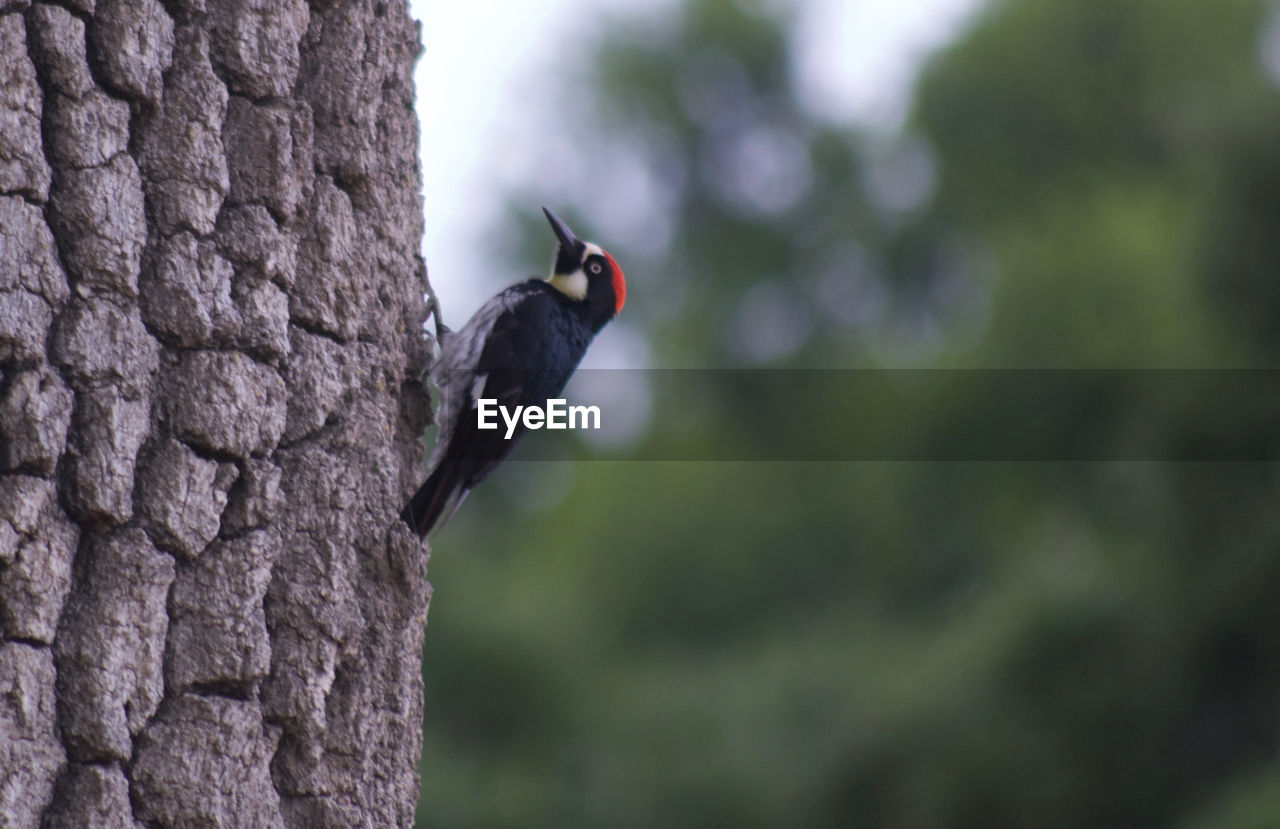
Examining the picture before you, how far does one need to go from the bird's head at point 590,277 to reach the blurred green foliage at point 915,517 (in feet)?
15.9

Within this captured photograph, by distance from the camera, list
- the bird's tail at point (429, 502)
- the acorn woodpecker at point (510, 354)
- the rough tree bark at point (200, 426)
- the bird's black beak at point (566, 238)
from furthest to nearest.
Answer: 1. the bird's black beak at point (566, 238)
2. the acorn woodpecker at point (510, 354)
3. the bird's tail at point (429, 502)
4. the rough tree bark at point (200, 426)

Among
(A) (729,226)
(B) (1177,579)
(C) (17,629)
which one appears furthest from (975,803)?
(A) (729,226)

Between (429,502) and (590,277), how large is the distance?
1.65m

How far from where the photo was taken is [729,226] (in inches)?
668

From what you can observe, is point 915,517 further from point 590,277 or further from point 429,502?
point 429,502

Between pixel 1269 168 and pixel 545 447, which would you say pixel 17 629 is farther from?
pixel 545 447

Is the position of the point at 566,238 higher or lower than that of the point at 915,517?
lower

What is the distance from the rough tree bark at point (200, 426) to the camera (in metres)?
1.56

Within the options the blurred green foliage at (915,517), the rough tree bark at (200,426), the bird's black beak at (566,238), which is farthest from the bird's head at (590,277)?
the blurred green foliage at (915,517)

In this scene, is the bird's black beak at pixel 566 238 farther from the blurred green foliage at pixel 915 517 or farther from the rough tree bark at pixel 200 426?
the blurred green foliage at pixel 915 517

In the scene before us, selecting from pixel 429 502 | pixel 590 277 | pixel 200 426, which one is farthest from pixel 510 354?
pixel 200 426

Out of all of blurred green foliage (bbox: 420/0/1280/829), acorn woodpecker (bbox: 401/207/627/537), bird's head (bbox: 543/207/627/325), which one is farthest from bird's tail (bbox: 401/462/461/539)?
blurred green foliage (bbox: 420/0/1280/829)

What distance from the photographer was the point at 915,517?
11266mm

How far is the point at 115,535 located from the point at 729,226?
15.6 meters
